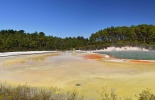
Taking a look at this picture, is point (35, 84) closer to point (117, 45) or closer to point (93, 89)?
point (93, 89)

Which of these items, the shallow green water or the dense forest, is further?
the dense forest

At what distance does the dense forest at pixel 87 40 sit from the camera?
221 feet

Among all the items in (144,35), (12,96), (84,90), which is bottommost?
(84,90)

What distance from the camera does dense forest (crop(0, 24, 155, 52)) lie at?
67.3 metres

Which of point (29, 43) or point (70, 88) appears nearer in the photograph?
point (70, 88)

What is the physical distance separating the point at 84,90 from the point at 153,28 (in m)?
75.3

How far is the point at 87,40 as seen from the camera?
100312 millimetres

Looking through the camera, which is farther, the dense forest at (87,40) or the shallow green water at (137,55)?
the dense forest at (87,40)

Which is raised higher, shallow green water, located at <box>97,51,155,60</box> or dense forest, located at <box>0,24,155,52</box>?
dense forest, located at <box>0,24,155,52</box>

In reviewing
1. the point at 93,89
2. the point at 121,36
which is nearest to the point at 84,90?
the point at 93,89

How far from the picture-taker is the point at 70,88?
11.4 m

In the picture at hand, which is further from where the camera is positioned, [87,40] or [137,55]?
[87,40]

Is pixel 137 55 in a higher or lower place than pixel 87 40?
lower

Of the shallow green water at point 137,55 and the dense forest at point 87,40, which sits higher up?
the dense forest at point 87,40
